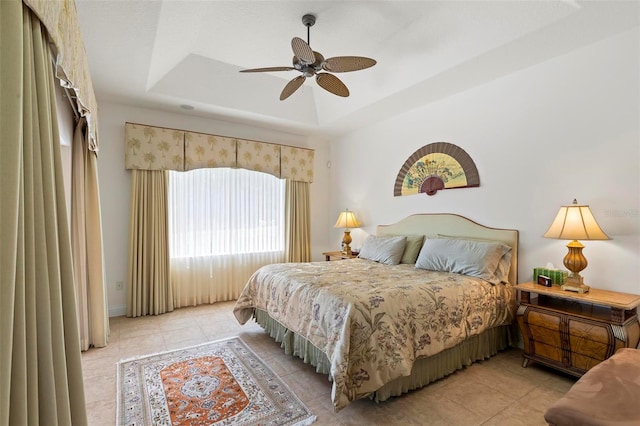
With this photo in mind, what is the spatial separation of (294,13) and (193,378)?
317cm

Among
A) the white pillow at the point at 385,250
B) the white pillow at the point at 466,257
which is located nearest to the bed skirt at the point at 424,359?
the white pillow at the point at 466,257

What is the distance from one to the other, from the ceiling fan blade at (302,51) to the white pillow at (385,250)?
230 cm

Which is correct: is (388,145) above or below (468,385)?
above

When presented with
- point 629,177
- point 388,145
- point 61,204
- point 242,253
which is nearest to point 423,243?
point 388,145

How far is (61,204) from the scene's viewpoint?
1.22 meters

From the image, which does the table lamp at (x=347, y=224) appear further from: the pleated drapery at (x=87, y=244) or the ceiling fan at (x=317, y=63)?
the pleated drapery at (x=87, y=244)

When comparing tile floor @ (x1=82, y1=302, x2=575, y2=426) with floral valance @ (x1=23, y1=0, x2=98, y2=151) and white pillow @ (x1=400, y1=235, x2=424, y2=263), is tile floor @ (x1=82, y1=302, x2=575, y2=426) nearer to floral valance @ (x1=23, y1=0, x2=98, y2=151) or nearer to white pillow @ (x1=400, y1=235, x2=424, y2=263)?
white pillow @ (x1=400, y1=235, x2=424, y2=263)

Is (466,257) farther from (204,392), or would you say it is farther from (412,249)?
(204,392)

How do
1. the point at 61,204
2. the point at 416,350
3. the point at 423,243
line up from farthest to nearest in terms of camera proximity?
the point at 423,243 → the point at 416,350 → the point at 61,204

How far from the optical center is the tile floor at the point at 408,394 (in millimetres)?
2062

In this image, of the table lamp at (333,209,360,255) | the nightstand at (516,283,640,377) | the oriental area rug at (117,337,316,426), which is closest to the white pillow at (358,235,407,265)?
the table lamp at (333,209,360,255)

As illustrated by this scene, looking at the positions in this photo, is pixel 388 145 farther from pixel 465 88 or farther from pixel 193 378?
pixel 193 378

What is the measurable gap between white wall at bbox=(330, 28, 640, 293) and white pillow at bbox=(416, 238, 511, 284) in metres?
0.35

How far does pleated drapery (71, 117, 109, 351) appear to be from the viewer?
3.02 m
